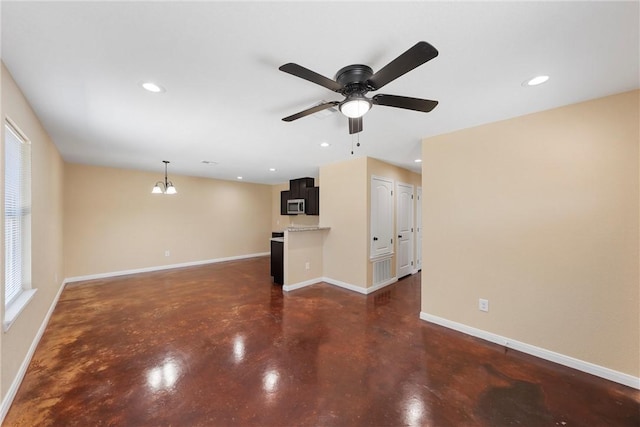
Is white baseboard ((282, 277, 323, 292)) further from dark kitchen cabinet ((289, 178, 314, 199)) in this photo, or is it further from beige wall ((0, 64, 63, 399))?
beige wall ((0, 64, 63, 399))

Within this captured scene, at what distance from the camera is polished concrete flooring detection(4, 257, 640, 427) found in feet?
5.65

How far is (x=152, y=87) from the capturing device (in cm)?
198

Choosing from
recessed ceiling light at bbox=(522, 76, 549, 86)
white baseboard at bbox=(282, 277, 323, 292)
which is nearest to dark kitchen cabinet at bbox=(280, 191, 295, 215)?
white baseboard at bbox=(282, 277, 323, 292)

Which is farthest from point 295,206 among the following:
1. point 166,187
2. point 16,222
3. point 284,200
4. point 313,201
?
point 16,222

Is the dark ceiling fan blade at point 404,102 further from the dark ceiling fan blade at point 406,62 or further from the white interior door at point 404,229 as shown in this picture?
the white interior door at point 404,229

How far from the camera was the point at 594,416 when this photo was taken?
173 centimetres

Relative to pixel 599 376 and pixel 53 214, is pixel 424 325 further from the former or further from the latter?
pixel 53 214

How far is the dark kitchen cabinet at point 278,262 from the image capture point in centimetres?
479

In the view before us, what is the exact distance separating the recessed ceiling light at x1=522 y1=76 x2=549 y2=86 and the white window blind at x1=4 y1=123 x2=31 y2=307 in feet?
13.0

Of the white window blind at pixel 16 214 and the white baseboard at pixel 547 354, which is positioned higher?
the white window blind at pixel 16 214

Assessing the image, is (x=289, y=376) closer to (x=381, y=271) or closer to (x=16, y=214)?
(x=16, y=214)

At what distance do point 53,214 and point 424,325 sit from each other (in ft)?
18.0

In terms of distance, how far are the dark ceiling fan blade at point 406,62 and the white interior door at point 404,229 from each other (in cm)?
373

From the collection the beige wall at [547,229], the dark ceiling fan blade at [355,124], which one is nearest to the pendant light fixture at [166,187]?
the dark ceiling fan blade at [355,124]
